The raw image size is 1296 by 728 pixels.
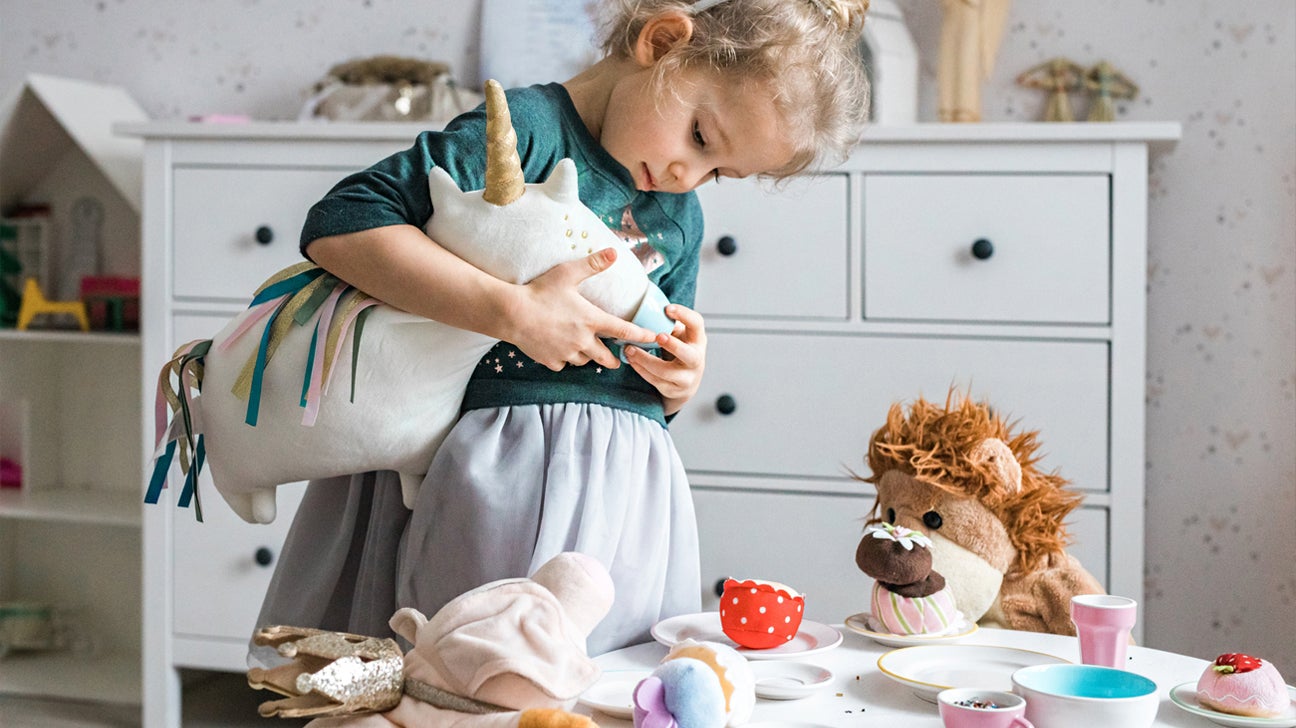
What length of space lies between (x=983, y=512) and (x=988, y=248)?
25.6 inches

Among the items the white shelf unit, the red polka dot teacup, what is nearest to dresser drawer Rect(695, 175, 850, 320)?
the red polka dot teacup

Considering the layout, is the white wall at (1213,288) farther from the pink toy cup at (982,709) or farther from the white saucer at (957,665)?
the pink toy cup at (982,709)

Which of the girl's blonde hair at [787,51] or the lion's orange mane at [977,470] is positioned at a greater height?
the girl's blonde hair at [787,51]

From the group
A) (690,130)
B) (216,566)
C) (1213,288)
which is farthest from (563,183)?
(1213,288)

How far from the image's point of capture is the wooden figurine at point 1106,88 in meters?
1.77

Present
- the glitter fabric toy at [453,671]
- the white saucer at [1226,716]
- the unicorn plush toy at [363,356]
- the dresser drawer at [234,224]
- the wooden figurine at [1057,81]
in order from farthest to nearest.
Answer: the wooden figurine at [1057,81] < the dresser drawer at [234,224] < the unicorn plush toy at [363,356] < the white saucer at [1226,716] < the glitter fabric toy at [453,671]

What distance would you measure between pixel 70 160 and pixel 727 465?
1.41 metres

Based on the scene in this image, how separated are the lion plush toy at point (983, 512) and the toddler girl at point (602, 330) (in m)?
0.19

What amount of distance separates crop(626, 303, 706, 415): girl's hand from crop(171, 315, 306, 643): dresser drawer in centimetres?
99

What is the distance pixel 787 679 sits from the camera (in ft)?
2.52

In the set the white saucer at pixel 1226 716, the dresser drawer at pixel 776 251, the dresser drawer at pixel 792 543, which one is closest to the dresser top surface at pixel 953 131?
the dresser drawer at pixel 776 251

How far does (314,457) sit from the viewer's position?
0.84 meters

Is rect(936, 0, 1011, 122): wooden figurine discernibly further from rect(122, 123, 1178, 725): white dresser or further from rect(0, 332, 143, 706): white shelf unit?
rect(0, 332, 143, 706): white shelf unit

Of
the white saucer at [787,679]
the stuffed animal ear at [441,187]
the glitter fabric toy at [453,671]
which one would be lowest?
the white saucer at [787,679]
